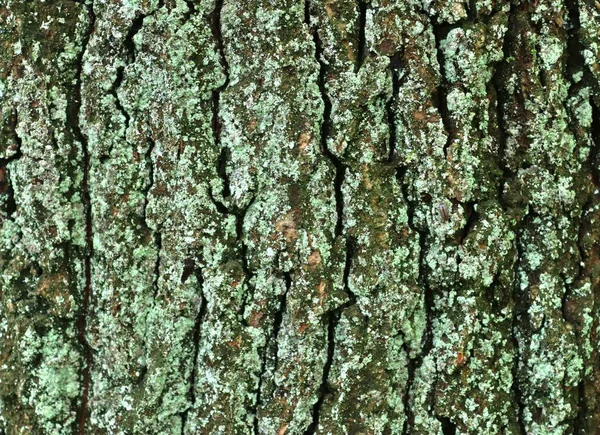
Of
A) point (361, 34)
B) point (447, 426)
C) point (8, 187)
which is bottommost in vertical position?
point (447, 426)

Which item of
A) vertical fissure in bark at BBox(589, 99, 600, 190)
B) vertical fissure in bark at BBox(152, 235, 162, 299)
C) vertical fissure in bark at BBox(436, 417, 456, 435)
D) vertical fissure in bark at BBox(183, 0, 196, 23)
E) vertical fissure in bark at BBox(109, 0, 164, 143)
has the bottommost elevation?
vertical fissure in bark at BBox(436, 417, 456, 435)

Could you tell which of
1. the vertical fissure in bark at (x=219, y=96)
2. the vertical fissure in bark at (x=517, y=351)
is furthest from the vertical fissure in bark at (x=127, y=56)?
the vertical fissure in bark at (x=517, y=351)

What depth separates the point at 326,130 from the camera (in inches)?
50.1

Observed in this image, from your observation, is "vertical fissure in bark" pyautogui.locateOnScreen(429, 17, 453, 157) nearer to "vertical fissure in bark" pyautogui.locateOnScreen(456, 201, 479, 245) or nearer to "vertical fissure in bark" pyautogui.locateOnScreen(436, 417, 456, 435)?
"vertical fissure in bark" pyautogui.locateOnScreen(456, 201, 479, 245)

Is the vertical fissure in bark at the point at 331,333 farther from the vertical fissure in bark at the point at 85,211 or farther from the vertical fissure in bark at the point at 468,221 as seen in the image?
the vertical fissure in bark at the point at 85,211

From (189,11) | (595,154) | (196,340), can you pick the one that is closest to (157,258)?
(196,340)

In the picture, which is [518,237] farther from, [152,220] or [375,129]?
[152,220]

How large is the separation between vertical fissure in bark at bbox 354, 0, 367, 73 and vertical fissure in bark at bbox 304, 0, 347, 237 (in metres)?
0.06

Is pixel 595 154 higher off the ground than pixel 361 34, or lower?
lower

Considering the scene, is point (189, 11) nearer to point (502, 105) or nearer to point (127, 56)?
point (127, 56)

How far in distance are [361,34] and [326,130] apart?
187 millimetres

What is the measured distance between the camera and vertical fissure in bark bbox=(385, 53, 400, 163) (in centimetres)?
127

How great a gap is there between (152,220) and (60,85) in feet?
1.05

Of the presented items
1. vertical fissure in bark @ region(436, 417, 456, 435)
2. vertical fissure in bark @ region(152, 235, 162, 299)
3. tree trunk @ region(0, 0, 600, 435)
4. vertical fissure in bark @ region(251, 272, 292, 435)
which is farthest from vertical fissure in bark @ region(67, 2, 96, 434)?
vertical fissure in bark @ region(436, 417, 456, 435)
